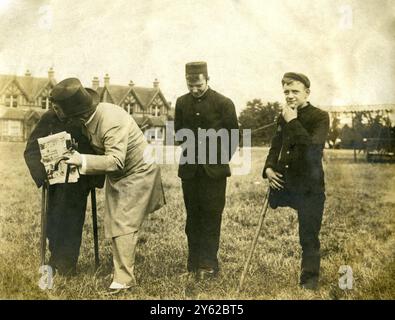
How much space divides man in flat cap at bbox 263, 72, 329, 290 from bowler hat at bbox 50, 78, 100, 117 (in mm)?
1563

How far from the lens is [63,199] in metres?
3.85

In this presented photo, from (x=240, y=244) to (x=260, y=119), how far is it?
114 centimetres

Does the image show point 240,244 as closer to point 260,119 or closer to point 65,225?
point 260,119

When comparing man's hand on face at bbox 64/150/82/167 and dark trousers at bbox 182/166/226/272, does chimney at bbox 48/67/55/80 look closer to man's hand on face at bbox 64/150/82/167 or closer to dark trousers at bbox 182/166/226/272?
man's hand on face at bbox 64/150/82/167

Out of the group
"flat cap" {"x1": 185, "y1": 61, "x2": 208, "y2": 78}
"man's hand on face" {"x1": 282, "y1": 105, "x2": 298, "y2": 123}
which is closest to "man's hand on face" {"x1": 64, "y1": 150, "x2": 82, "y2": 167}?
"flat cap" {"x1": 185, "y1": 61, "x2": 208, "y2": 78}

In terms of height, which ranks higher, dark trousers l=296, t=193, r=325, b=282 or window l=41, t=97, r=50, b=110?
window l=41, t=97, r=50, b=110

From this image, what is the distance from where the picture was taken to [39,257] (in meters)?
3.97

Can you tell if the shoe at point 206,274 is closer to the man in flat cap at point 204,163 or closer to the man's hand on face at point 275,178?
the man in flat cap at point 204,163

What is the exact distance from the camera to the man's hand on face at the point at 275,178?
3.74m

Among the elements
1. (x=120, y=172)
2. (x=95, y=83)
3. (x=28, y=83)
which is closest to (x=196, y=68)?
(x=95, y=83)

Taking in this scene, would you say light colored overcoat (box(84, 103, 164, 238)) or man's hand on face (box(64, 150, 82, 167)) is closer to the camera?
man's hand on face (box(64, 150, 82, 167))

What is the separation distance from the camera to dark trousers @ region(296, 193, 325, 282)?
3736mm

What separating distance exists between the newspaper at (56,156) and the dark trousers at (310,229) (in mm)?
1914
